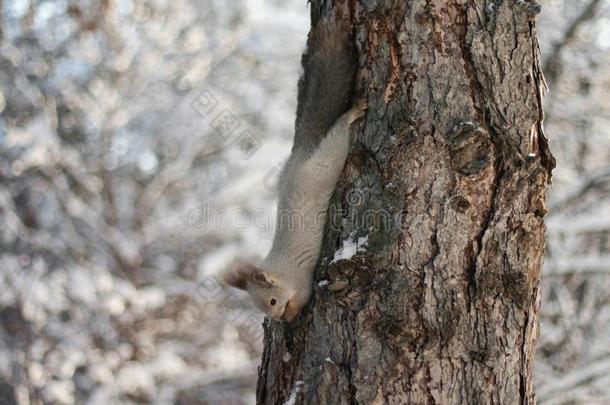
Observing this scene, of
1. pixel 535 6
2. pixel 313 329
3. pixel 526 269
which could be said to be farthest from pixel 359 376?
pixel 535 6

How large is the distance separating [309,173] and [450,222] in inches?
22.5

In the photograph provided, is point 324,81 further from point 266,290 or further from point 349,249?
point 266,290

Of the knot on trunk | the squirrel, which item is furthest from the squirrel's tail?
the knot on trunk

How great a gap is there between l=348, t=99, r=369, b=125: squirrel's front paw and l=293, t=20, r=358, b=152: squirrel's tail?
6 cm

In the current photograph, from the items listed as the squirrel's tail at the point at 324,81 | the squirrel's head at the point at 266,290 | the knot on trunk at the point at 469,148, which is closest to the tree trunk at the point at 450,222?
the knot on trunk at the point at 469,148

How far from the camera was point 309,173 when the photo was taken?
188 centimetres

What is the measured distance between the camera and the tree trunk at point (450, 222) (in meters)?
1.39

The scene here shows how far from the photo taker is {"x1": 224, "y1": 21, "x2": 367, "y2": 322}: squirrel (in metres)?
1.64

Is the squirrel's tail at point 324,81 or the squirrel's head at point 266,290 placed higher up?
the squirrel's tail at point 324,81

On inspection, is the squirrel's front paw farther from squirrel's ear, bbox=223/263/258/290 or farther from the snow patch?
squirrel's ear, bbox=223/263/258/290

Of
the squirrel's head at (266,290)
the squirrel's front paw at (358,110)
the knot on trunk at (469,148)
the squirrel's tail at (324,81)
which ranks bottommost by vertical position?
the squirrel's head at (266,290)

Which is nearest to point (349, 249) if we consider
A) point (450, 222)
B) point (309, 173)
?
point (450, 222)

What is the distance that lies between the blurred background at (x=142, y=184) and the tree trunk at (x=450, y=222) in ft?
12.8

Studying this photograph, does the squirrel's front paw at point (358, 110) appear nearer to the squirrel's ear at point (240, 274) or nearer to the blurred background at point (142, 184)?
the squirrel's ear at point (240, 274)
